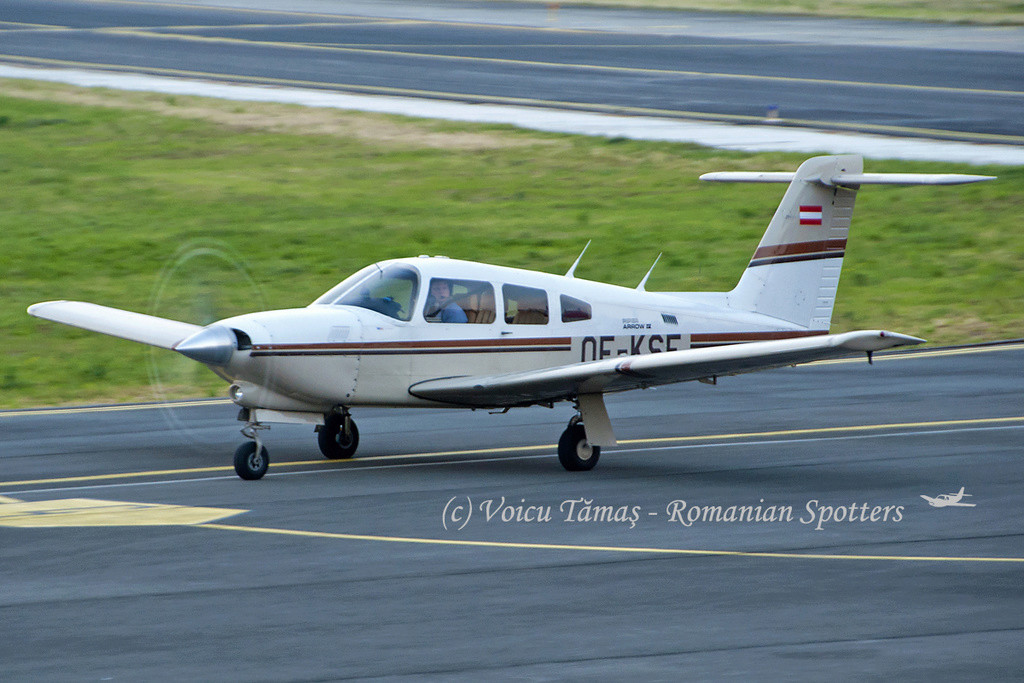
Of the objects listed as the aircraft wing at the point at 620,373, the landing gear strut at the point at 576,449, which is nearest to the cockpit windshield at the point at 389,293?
the aircraft wing at the point at 620,373

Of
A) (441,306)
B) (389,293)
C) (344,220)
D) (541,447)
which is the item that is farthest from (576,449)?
(344,220)

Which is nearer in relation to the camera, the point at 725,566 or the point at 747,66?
the point at 725,566

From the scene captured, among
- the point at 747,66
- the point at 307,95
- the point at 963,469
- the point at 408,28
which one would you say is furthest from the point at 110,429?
the point at 408,28

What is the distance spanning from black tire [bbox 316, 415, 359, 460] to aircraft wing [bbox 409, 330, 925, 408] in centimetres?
127

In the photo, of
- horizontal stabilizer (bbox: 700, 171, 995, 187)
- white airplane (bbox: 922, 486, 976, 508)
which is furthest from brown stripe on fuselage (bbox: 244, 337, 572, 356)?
white airplane (bbox: 922, 486, 976, 508)

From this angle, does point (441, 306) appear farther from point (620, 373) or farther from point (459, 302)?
point (620, 373)

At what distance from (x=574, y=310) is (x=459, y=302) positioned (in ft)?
4.47

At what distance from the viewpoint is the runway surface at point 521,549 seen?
1024cm

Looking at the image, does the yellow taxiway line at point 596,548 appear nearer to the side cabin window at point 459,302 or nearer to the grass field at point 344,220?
the side cabin window at point 459,302

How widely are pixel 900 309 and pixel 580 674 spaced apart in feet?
65.1

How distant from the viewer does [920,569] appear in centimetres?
1228

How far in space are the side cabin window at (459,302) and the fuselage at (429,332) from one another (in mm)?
11

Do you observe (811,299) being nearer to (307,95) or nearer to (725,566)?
(725,566)

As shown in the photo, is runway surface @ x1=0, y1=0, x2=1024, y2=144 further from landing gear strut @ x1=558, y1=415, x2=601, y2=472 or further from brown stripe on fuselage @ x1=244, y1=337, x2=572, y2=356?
landing gear strut @ x1=558, y1=415, x2=601, y2=472
